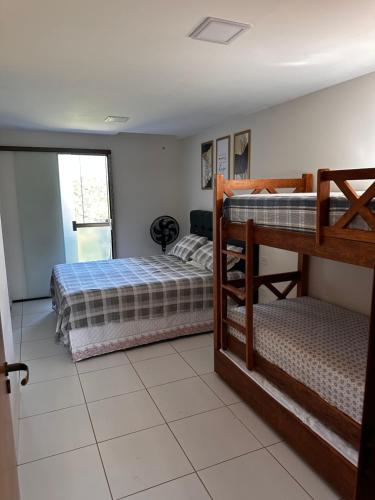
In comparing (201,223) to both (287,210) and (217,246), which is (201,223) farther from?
(287,210)

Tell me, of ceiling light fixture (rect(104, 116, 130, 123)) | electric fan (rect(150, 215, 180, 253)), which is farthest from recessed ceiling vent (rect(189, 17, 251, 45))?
electric fan (rect(150, 215, 180, 253))

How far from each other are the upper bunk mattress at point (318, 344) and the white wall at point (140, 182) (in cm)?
298

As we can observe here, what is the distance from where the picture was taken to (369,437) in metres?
0.92

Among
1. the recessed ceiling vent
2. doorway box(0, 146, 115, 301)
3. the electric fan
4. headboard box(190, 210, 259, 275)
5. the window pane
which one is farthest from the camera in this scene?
the electric fan

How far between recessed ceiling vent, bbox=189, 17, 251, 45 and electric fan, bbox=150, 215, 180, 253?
11.6 ft

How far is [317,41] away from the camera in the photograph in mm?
1893

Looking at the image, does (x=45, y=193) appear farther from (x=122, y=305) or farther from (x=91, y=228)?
(x=122, y=305)

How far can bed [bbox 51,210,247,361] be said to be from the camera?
307 centimetres

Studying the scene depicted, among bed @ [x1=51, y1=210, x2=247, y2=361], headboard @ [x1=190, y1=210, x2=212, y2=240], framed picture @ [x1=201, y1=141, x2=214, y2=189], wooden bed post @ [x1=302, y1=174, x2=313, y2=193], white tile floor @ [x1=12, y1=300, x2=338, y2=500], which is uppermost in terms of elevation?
framed picture @ [x1=201, y1=141, x2=214, y2=189]

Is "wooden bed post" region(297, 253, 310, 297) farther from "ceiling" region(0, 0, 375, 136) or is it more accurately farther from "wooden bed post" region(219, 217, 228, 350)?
"ceiling" region(0, 0, 375, 136)

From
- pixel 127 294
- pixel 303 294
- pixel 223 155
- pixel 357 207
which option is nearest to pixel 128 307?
pixel 127 294

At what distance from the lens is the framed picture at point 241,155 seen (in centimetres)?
371

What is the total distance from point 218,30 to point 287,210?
3.32 feet

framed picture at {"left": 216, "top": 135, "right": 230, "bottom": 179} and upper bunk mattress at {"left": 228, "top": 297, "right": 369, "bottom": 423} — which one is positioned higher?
framed picture at {"left": 216, "top": 135, "right": 230, "bottom": 179}
